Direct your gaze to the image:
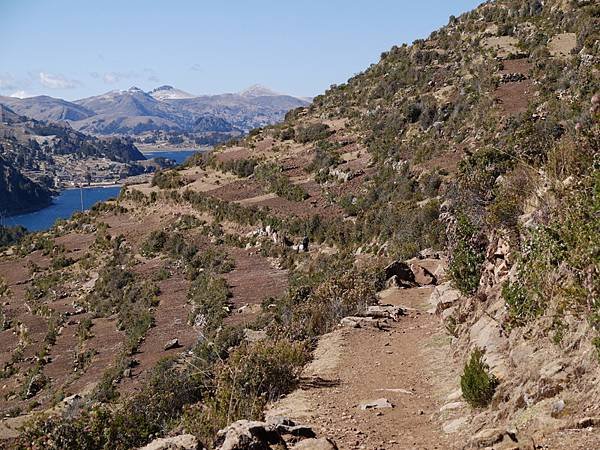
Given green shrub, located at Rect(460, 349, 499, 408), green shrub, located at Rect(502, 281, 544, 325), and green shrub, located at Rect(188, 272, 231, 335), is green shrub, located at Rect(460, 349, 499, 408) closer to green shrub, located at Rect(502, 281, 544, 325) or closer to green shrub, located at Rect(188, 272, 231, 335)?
green shrub, located at Rect(502, 281, 544, 325)

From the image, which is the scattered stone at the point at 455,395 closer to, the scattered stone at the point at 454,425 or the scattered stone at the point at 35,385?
the scattered stone at the point at 454,425

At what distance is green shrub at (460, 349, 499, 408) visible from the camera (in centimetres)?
596

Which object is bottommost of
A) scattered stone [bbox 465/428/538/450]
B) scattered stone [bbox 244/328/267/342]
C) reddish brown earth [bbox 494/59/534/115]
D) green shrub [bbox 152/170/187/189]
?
scattered stone [bbox 244/328/267/342]

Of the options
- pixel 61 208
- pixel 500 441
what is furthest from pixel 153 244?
pixel 61 208

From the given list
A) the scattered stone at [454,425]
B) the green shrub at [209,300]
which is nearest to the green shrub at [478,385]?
the scattered stone at [454,425]

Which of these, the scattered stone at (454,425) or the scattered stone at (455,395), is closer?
the scattered stone at (454,425)

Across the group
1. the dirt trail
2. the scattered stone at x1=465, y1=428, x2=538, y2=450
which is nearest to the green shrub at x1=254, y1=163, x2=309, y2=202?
the dirt trail

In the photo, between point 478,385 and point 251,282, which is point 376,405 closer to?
point 478,385

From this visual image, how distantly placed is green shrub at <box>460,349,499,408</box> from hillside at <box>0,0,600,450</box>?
0.9 inches

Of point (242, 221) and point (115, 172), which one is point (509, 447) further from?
point (115, 172)

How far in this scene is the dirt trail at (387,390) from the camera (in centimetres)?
613

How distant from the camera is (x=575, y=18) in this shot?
117 feet

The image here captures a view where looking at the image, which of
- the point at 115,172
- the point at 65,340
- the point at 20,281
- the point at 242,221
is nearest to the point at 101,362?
the point at 65,340

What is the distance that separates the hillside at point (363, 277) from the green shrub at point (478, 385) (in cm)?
2
